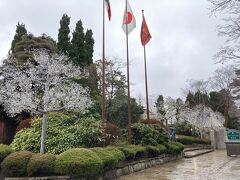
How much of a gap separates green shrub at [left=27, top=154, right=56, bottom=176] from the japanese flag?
27.7 feet

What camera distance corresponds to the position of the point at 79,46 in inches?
977

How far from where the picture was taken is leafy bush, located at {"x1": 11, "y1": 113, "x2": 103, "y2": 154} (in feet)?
36.4

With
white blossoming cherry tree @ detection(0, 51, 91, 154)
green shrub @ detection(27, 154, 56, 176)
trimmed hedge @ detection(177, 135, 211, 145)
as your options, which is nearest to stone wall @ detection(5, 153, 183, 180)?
green shrub @ detection(27, 154, 56, 176)

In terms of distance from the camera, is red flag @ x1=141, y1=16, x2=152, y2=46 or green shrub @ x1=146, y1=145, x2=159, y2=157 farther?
red flag @ x1=141, y1=16, x2=152, y2=46

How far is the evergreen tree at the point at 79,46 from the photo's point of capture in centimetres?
2382

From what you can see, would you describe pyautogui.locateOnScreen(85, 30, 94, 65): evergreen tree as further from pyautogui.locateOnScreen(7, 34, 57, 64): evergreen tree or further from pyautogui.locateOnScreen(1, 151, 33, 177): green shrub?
pyautogui.locateOnScreen(1, 151, 33, 177): green shrub

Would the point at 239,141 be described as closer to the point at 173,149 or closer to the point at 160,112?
the point at 173,149

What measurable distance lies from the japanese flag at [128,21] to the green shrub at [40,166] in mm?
8449

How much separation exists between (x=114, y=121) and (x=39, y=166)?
12829 millimetres

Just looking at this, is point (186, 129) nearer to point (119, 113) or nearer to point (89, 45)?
point (119, 113)

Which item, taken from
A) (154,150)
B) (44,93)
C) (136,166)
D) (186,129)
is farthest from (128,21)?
(186,129)

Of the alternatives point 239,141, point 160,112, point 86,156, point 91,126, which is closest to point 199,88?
point 160,112

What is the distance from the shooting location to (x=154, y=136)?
46.5 feet

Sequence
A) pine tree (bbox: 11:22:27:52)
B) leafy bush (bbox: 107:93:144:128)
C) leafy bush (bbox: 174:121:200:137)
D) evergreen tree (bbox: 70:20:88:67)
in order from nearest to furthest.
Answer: leafy bush (bbox: 107:93:144:128) < evergreen tree (bbox: 70:20:88:67) < pine tree (bbox: 11:22:27:52) < leafy bush (bbox: 174:121:200:137)
